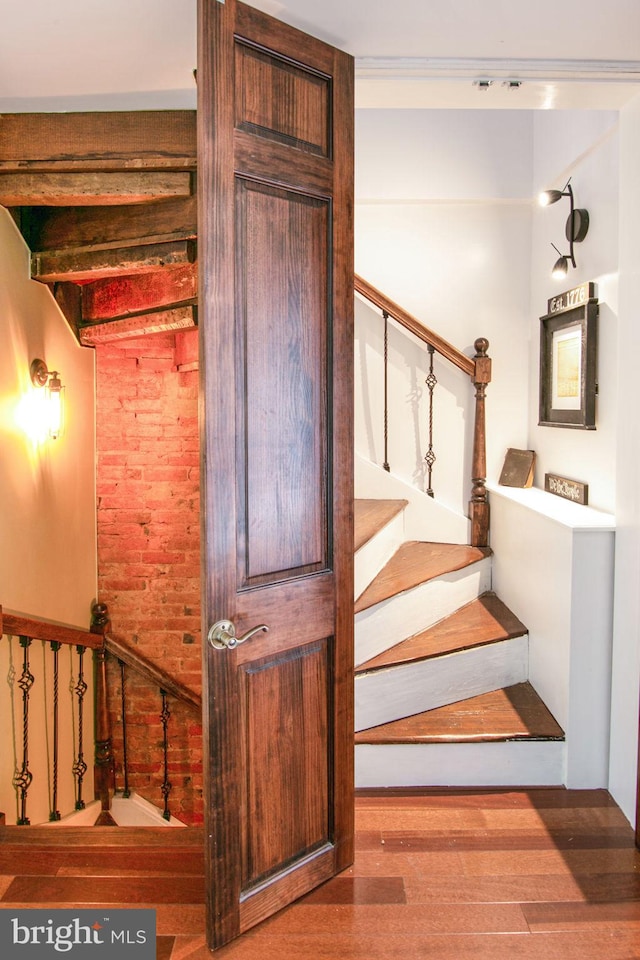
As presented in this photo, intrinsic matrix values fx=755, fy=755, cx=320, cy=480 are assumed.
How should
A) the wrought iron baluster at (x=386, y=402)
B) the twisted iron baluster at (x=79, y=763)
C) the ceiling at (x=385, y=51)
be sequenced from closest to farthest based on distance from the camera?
1. the ceiling at (x=385, y=51)
2. the twisted iron baluster at (x=79, y=763)
3. the wrought iron baluster at (x=386, y=402)

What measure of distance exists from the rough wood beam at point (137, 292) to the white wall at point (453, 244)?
107 cm

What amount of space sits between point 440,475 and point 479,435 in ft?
1.05

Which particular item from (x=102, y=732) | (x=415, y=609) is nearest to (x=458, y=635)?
(x=415, y=609)

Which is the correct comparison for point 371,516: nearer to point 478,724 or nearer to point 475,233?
point 478,724

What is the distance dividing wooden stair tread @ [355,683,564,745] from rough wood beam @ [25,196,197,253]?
6.72ft

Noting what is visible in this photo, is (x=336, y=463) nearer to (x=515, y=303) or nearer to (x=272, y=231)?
(x=272, y=231)

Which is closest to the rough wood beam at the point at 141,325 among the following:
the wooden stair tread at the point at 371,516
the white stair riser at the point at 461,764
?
the wooden stair tread at the point at 371,516

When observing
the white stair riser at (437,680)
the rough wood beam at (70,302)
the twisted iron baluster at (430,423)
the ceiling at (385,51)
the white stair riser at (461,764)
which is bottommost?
the white stair riser at (461,764)

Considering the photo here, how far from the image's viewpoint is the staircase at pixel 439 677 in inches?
111

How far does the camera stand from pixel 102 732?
4281mm

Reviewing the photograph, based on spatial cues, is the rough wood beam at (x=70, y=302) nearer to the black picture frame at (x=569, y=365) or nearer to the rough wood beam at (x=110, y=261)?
the rough wood beam at (x=110, y=261)

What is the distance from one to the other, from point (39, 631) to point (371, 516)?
1.59 meters

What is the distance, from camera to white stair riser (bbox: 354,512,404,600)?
334 cm

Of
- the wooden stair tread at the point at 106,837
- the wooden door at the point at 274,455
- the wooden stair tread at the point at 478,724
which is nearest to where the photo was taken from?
the wooden door at the point at 274,455
